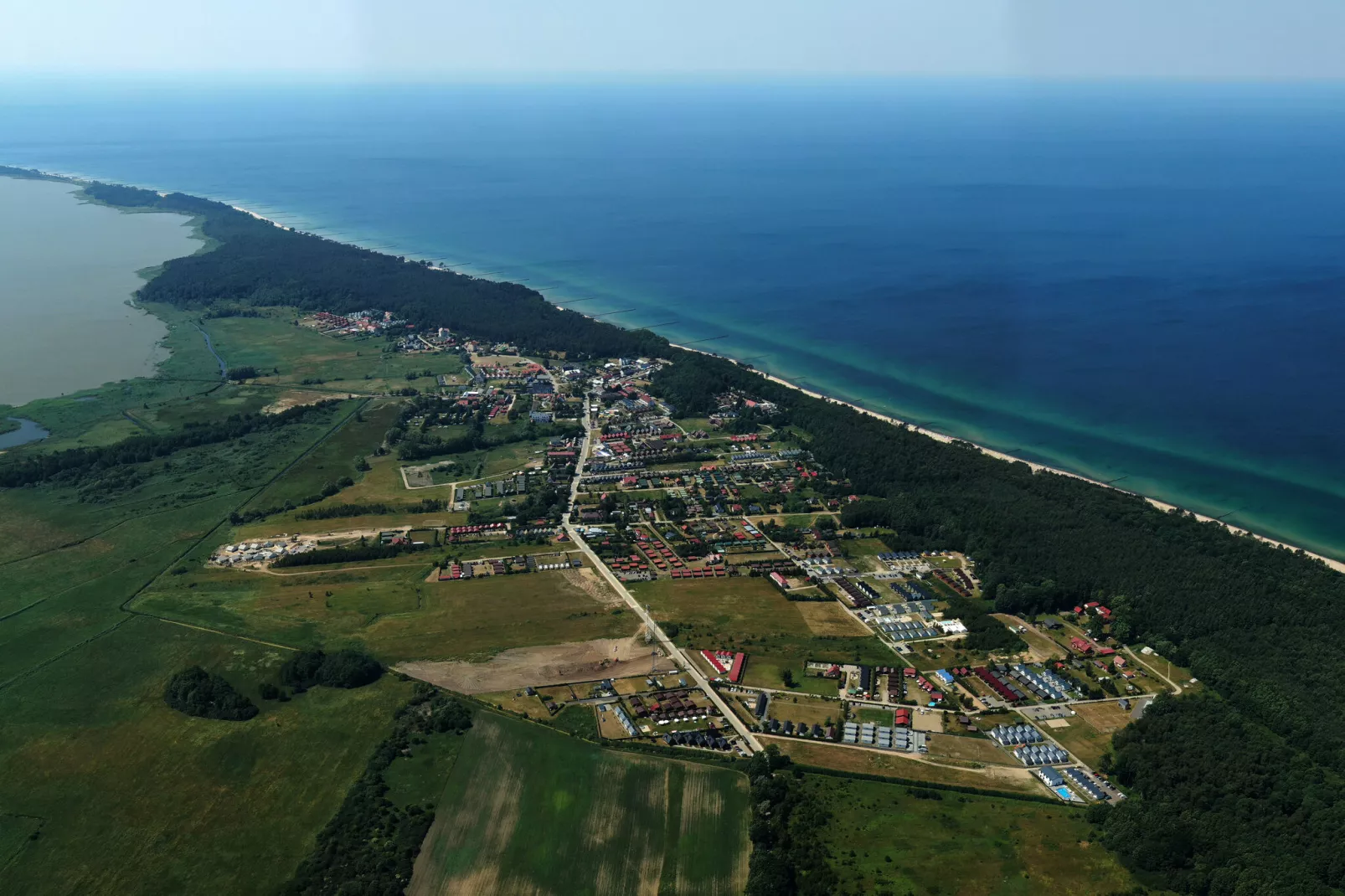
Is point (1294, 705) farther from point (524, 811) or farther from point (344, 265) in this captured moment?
point (344, 265)

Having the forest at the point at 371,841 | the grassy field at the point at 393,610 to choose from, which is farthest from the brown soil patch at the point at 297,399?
the forest at the point at 371,841

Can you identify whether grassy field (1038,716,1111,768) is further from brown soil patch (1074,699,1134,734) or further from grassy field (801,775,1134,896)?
grassy field (801,775,1134,896)

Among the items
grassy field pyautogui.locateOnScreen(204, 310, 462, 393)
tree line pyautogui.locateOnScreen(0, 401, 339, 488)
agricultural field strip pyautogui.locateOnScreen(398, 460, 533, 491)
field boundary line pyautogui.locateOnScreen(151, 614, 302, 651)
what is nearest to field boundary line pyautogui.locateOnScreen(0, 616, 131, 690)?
field boundary line pyautogui.locateOnScreen(151, 614, 302, 651)

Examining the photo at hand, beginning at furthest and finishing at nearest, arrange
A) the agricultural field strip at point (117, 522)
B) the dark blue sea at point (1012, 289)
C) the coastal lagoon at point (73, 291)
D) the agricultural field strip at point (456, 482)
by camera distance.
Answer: the coastal lagoon at point (73, 291) → the dark blue sea at point (1012, 289) → the agricultural field strip at point (456, 482) → the agricultural field strip at point (117, 522)

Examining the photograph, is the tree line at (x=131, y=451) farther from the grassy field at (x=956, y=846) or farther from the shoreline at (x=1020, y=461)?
the grassy field at (x=956, y=846)

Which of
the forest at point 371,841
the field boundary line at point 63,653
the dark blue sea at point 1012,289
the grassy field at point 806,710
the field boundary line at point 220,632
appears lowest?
the field boundary line at point 63,653

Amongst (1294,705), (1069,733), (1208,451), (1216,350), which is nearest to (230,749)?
(1069,733)
